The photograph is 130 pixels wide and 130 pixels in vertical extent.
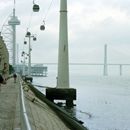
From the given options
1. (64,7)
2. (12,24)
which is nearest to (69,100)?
(64,7)

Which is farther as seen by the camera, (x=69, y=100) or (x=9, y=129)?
(x=69, y=100)

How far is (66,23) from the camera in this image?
152 feet

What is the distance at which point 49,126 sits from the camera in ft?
73.3

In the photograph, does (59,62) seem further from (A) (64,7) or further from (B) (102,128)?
(B) (102,128)

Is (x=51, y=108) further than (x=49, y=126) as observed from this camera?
Yes

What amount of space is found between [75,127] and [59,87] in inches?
915

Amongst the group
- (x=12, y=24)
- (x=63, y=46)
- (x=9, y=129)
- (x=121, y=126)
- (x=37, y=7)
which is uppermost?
(x=12, y=24)

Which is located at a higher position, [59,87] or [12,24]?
[12,24]

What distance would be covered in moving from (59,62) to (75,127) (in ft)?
79.7

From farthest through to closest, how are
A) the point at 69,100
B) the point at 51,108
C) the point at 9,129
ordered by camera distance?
the point at 69,100, the point at 51,108, the point at 9,129

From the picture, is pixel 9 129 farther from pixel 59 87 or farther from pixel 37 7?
pixel 59 87

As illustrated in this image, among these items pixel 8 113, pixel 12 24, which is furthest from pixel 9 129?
pixel 12 24

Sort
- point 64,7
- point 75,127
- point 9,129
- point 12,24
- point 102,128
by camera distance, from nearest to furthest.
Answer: point 9,129
point 75,127
point 102,128
point 64,7
point 12,24

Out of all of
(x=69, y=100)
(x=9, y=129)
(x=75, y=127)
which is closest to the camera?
(x=9, y=129)
